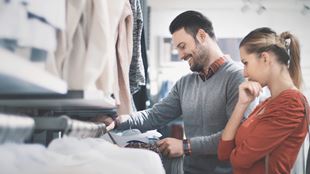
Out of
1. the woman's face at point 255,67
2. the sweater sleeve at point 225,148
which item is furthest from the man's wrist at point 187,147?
the woman's face at point 255,67

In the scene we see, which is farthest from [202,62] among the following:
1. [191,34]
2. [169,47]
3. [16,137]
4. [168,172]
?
[169,47]

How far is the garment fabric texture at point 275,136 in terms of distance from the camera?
4.65ft

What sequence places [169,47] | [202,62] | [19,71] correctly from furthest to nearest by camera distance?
[169,47] → [202,62] → [19,71]

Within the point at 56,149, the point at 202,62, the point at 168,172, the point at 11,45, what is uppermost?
the point at 11,45

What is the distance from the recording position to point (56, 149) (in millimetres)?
880

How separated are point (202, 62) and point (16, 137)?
1315 millimetres

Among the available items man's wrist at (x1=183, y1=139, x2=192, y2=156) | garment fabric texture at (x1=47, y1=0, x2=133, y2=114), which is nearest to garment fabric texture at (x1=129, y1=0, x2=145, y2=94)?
man's wrist at (x1=183, y1=139, x2=192, y2=156)

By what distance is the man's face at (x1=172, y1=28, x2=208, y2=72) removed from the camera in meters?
1.94

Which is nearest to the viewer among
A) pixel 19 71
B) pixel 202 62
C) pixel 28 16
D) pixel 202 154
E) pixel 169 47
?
pixel 19 71

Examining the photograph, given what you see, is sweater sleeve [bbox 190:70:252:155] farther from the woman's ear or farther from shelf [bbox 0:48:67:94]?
shelf [bbox 0:48:67:94]

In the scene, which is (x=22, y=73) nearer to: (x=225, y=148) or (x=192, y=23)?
(x=225, y=148)

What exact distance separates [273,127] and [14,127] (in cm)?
101

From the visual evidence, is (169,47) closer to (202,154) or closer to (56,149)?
(202,154)

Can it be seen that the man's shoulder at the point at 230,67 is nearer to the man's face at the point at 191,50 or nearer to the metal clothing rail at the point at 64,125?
the man's face at the point at 191,50
